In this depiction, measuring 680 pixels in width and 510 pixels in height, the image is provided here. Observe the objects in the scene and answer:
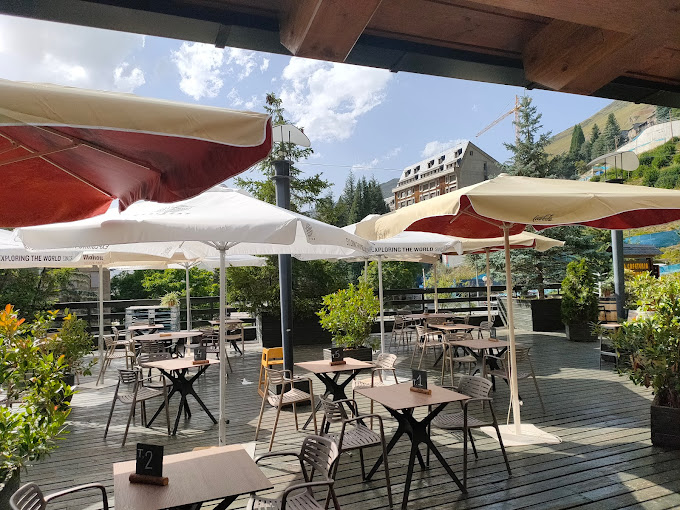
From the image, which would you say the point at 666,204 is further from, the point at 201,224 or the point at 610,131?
the point at 610,131

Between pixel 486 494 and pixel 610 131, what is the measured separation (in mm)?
93828

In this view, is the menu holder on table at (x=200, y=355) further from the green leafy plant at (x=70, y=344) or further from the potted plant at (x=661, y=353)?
the potted plant at (x=661, y=353)

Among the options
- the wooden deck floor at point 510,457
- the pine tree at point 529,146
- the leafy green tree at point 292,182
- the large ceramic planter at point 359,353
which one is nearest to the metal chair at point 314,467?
the wooden deck floor at point 510,457

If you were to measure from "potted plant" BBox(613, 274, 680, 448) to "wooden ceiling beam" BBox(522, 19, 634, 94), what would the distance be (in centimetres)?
359

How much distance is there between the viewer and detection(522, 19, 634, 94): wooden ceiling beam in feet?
5.45

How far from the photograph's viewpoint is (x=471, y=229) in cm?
628

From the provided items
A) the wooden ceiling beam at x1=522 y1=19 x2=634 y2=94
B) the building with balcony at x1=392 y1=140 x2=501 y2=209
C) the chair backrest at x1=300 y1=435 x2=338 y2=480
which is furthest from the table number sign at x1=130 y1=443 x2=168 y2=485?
the building with balcony at x1=392 y1=140 x2=501 y2=209

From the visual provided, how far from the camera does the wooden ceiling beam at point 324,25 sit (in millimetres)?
1341

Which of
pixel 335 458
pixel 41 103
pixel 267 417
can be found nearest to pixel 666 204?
pixel 335 458

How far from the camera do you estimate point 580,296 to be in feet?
36.5

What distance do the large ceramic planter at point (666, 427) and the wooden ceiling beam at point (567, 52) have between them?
3.97 metres

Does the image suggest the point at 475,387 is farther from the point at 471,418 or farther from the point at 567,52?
the point at 567,52

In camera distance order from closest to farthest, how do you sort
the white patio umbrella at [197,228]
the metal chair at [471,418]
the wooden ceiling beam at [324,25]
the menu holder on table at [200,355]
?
the wooden ceiling beam at [324,25]
the white patio umbrella at [197,228]
the metal chair at [471,418]
the menu holder on table at [200,355]

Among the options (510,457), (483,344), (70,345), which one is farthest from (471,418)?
(70,345)
